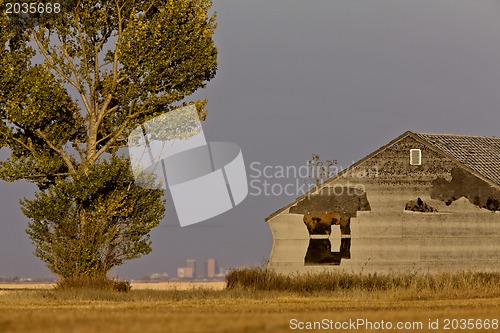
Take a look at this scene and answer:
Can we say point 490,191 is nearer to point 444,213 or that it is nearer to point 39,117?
point 444,213

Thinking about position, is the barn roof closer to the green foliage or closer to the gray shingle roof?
the gray shingle roof

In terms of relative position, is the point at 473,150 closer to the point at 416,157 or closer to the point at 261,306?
the point at 416,157

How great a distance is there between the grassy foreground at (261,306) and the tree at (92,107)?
3.65 meters

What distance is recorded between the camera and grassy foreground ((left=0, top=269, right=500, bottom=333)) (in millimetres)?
23688

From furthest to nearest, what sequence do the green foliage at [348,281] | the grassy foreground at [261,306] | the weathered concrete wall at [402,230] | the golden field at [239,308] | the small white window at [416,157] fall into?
1. the small white window at [416,157]
2. the weathered concrete wall at [402,230]
3. the green foliage at [348,281]
4. the grassy foreground at [261,306]
5. the golden field at [239,308]

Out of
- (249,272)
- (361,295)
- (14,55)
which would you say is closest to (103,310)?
(361,295)

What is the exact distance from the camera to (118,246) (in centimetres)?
4609

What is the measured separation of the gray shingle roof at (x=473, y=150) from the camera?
157 feet

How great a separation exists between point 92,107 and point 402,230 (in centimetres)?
1542

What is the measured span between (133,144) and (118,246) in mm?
4734

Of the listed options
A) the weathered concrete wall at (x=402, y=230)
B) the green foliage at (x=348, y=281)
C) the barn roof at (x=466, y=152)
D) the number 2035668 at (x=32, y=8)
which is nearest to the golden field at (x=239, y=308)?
the green foliage at (x=348, y=281)

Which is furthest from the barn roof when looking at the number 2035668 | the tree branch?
the number 2035668

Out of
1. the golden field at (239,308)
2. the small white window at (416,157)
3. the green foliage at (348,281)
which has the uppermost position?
the small white window at (416,157)

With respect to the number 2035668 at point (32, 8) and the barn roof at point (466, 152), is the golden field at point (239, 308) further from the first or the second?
the number 2035668 at point (32, 8)
